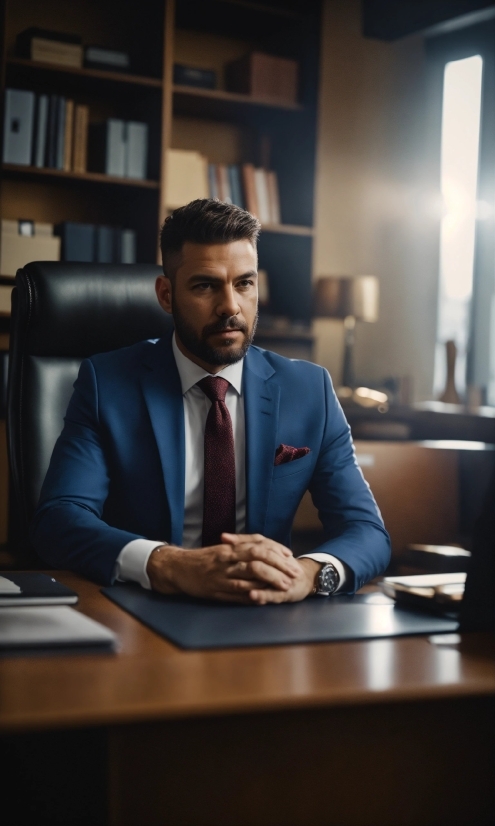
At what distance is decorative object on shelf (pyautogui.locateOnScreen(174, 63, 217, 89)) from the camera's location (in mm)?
4094

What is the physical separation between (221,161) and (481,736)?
3.88 m

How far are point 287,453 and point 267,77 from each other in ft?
9.65

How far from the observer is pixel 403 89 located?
4.83 meters

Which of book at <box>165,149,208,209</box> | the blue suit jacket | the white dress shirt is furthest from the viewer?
book at <box>165,149,208,209</box>

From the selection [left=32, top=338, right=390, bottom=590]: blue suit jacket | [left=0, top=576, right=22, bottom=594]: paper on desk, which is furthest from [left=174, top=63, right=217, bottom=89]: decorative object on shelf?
[left=0, top=576, right=22, bottom=594]: paper on desk

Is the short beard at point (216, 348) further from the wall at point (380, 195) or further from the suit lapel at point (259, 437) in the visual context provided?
the wall at point (380, 195)

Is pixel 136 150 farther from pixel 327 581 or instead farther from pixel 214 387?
pixel 327 581

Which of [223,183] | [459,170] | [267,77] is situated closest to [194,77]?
[267,77]

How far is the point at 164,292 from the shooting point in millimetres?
1988

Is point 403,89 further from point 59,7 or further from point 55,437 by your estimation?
point 55,437

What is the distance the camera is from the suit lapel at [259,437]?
70.2 inches

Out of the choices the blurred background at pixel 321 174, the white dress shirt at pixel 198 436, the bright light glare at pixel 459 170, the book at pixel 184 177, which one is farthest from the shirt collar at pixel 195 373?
the bright light glare at pixel 459 170

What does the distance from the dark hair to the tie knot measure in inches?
10.6

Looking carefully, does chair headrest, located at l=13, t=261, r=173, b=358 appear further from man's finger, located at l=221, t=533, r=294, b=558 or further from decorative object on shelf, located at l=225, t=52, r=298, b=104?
decorative object on shelf, located at l=225, t=52, r=298, b=104
